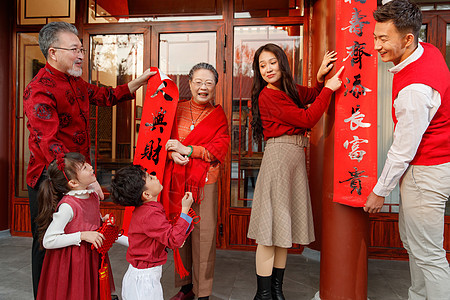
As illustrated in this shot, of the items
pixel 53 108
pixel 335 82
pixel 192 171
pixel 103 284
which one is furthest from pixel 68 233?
pixel 335 82

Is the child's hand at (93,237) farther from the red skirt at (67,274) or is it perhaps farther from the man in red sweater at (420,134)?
the man in red sweater at (420,134)

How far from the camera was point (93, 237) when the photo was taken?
1576mm

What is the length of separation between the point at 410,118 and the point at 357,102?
422mm

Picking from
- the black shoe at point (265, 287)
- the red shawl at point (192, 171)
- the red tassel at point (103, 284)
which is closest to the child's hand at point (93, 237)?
the red tassel at point (103, 284)

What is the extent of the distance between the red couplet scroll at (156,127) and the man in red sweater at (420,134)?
4.06 feet

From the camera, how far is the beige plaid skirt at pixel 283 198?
1.94 metres

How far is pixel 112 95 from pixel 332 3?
1.54 m

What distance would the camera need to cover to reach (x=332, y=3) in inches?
78.0

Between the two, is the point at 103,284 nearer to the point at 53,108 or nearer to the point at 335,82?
the point at 53,108

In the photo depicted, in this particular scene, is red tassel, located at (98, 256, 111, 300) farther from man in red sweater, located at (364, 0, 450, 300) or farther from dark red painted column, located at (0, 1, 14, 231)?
dark red painted column, located at (0, 1, 14, 231)

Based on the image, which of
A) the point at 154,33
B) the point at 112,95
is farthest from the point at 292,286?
the point at 154,33

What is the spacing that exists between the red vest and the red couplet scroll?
130 cm

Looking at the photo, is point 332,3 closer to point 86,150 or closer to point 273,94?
point 273,94

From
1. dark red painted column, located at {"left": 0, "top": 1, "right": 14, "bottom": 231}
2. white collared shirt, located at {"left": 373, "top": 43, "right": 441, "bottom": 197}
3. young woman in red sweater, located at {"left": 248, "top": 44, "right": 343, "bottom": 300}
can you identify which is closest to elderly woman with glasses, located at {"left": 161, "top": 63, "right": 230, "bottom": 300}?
young woman in red sweater, located at {"left": 248, "top": 44, "right": 343, "bottom": 300}
